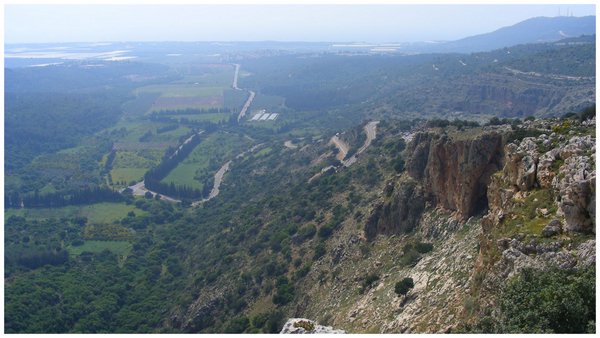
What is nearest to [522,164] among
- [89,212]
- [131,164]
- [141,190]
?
[89,212]

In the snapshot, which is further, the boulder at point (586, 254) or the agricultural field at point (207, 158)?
the agricultural field at point (207, 158)

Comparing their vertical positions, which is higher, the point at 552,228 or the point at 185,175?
the point at 552,228

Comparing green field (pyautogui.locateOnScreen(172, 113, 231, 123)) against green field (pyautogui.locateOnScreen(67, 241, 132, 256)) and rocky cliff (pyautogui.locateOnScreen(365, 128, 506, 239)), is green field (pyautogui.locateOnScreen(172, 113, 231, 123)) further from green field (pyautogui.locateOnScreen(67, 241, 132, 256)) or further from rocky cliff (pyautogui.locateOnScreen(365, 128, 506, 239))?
rocky cliff (pyautogui.locateOnScreen(365, 128, 506, 239))

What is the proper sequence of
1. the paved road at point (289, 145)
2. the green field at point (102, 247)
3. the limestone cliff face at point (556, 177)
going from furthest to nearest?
1. the paved road at point (289, 145)
2. the green field at point (102, 247)
3. the limestone cliff face at point (556, 177)

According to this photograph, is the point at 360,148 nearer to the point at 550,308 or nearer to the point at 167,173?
the point at 167,173

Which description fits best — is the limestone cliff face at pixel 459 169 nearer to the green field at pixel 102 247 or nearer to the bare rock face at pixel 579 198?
the bare rock face at pixel 579 198

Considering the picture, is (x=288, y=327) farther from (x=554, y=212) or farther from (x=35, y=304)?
(x=35, y=304)

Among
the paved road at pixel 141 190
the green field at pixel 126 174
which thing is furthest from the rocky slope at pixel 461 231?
the green field at pixel 126 174
